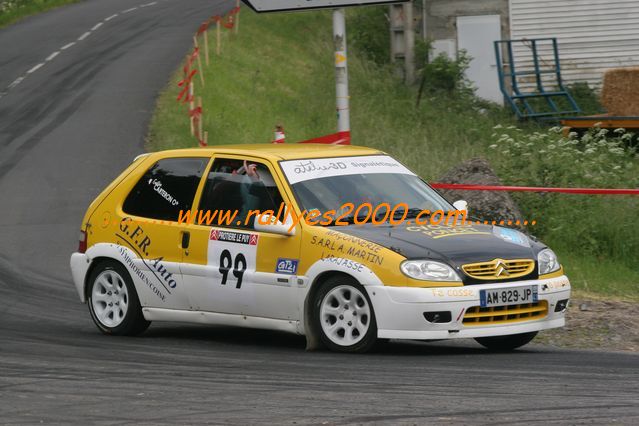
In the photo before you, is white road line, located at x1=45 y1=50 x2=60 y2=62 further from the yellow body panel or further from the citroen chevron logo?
the citroen chevron logo

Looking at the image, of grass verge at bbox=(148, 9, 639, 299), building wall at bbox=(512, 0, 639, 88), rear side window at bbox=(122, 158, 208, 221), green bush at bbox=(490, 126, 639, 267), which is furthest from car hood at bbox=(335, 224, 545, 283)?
building wall at bbox=(512, 0, 639, 88)

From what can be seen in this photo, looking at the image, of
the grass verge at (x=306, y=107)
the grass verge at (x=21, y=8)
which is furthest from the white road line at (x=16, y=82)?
the grass verge at (x=21, y=8)

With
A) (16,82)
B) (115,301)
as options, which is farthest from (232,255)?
(16,82)

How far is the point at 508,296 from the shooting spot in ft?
31.1

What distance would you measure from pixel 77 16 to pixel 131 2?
4.67m

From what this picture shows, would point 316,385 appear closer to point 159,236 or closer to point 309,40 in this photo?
point 159,236

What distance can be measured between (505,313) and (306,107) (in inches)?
890

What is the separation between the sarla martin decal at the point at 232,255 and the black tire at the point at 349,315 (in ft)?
2.48

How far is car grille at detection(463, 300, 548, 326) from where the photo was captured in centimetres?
936

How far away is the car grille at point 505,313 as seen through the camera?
30.7 feet

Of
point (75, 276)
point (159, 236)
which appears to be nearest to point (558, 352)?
point (159, 236)

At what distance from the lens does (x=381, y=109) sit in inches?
1250

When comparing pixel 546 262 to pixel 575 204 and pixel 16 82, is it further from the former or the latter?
pixel 16 82

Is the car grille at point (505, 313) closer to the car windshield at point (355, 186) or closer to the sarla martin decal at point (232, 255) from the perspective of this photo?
the car windshield at point (355, 186)
